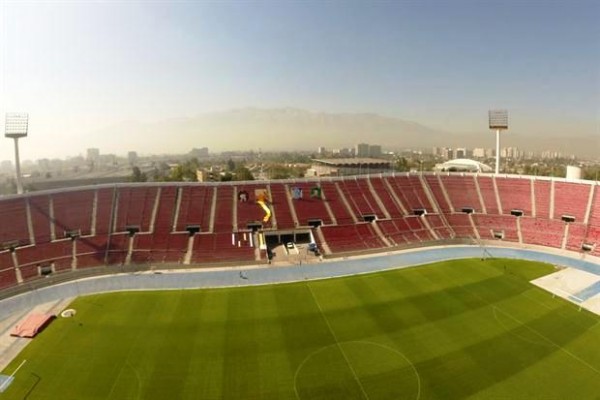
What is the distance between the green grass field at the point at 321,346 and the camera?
16688 millimetres

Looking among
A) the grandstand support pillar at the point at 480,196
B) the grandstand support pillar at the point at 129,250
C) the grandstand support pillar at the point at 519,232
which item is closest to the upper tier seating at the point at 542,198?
the grandstand support pillar at the point at 519,232

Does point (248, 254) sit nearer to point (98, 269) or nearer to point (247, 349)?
point (98, 269)

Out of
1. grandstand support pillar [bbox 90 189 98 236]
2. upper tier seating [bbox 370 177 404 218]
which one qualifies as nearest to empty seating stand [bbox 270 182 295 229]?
upper tier seating [bbox 370 177 404 218]

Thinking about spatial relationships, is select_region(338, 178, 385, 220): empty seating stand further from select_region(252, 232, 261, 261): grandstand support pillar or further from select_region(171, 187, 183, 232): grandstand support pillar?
select_region(171, 187, 183, 232): grandstand support pillar

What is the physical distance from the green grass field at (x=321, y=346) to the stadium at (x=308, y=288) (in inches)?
4.2

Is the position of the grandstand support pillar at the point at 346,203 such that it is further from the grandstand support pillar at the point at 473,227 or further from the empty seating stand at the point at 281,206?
the grandstand support pillar at the point at 473,227

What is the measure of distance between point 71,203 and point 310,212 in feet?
90.7

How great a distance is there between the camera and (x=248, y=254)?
120 feet

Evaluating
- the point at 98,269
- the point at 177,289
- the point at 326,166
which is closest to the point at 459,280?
the point at 177,289

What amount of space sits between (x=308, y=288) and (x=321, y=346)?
338 inches

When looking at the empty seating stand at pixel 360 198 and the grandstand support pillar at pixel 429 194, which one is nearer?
the empty seating stand at pixel 360 198

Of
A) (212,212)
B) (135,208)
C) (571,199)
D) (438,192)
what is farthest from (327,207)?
(571,199)

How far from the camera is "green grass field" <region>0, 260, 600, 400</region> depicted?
16688 mm

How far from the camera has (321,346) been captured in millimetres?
19984
